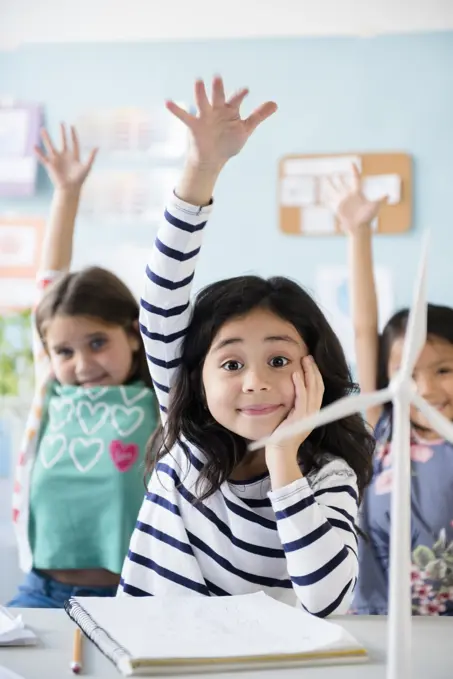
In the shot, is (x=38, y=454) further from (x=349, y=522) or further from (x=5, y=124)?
(x=5, y=124)

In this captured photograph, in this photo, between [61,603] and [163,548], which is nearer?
[163,548]

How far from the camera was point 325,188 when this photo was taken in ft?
8.13

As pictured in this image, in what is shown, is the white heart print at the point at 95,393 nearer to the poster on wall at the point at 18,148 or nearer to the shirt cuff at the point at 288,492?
the shirt cuff at the point at 288,492

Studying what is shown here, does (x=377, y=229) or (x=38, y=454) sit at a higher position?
(x=377, y=229)

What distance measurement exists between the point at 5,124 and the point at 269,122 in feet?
2.76

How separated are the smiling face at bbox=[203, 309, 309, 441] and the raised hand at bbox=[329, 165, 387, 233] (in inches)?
29.3

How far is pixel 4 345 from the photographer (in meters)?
2.43

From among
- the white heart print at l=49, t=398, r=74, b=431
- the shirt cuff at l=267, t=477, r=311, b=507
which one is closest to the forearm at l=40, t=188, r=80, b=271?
the white heart print at l=49, t=398, r=74, b=431

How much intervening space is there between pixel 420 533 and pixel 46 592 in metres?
0.70

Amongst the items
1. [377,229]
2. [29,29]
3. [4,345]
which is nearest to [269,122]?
[377,229]

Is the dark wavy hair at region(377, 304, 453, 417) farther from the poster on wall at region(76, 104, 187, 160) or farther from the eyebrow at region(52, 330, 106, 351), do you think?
the poster on wall at region(76, 104, 187, 160)

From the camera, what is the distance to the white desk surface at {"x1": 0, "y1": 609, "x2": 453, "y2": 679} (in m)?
0.70

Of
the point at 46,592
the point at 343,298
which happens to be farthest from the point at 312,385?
the point at 343,298

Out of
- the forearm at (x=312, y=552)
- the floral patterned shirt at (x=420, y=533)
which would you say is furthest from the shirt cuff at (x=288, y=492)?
the floral patterned shirt at (x=420, y=533)
